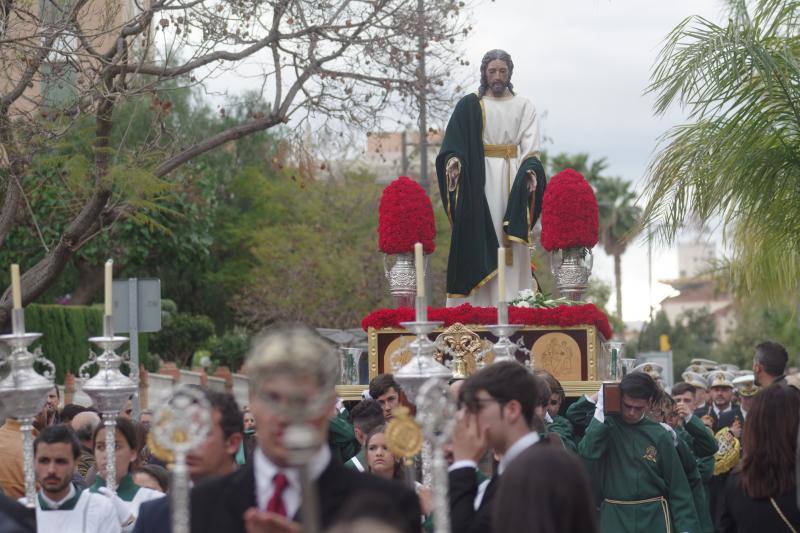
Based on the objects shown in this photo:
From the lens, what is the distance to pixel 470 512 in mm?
5008

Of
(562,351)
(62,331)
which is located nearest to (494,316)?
(562,351)

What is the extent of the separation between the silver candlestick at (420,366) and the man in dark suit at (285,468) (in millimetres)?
1242

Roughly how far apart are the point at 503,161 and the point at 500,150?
3.8 inches

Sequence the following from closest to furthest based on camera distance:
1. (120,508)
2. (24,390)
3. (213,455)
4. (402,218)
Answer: (213,455) < (24,390) < (120,508) < (402,218)

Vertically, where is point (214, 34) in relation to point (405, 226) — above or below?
above

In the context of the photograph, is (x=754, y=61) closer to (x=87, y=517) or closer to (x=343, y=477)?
(x=87, y=517)

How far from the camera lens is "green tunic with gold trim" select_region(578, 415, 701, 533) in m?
8.48

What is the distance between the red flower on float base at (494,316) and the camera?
36.0 feet

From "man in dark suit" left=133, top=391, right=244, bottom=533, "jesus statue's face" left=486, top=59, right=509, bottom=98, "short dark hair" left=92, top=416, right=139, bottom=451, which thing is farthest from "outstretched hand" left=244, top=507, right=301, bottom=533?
"jesus statue's face" left=486, top=59, right=509, bottom=98

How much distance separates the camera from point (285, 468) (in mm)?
3988

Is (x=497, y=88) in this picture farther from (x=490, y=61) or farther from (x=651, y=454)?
(x=651, y=454)

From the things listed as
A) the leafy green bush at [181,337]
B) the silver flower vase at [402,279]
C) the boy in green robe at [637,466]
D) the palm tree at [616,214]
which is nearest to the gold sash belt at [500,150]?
the silver flower vase at [402,279]

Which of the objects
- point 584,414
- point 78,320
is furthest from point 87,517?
point 78,320

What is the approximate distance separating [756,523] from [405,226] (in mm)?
Answer: 6030
